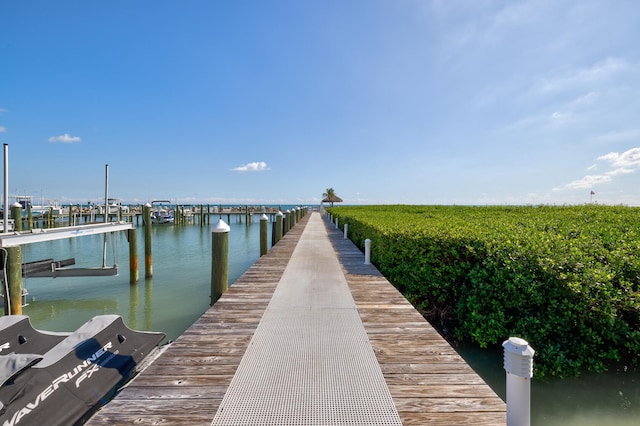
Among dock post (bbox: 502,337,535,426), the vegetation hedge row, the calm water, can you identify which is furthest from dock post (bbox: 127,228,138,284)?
dock post (bbox: 502,337,535,426)

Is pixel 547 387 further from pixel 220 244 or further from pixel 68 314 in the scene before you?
pixel 68 314

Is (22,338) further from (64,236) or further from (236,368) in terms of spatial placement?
(64,236)

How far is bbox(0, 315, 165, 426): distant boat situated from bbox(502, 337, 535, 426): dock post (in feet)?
13.7

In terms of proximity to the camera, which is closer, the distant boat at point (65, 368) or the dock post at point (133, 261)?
the distant boat at point (65, 368)

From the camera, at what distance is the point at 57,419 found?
9.47 ft

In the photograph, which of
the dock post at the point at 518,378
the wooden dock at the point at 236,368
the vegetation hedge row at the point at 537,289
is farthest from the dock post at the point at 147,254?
the dock post at the point at 518,378

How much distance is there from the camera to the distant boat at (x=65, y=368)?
2.75 meters

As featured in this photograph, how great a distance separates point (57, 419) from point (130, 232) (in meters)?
10.2

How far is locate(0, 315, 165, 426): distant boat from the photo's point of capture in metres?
2.75

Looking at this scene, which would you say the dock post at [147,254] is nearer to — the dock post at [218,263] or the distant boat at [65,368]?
the distant boat at [65,368]

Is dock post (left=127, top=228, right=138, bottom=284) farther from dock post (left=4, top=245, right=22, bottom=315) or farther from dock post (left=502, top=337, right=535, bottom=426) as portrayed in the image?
dock post (left=502, top=337, right=535, bottom=426)

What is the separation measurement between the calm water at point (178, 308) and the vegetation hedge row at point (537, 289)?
30cm

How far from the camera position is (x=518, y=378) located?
1.69 m

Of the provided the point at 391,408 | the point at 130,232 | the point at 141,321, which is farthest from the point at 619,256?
the point at 130,232
